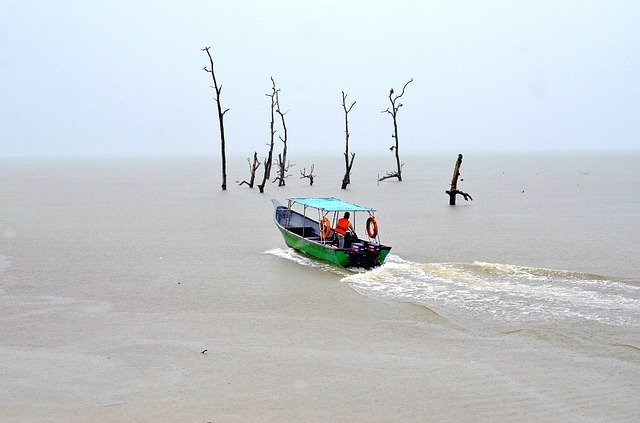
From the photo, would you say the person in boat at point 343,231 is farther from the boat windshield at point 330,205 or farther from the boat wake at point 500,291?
the boat wake at point 500,291

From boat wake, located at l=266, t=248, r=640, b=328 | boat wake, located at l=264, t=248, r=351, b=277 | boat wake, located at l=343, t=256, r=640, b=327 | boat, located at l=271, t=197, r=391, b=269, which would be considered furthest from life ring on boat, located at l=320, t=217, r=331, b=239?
boat wake, located at l=343, t=256, r=640, b=327

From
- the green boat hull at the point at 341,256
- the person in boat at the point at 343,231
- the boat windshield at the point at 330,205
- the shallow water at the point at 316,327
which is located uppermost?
the boat windshield at the point at 330,205

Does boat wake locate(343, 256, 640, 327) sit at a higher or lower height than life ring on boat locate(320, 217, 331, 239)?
lower

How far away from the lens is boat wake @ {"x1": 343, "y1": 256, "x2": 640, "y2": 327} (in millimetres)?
11609

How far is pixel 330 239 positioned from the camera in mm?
18266

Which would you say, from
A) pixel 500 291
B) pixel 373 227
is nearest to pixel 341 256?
pixel 373 227

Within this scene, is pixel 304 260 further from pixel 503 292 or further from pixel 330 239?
pixel 503 292

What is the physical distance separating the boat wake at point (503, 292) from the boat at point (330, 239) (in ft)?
1.40

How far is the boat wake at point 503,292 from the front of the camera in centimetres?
1161

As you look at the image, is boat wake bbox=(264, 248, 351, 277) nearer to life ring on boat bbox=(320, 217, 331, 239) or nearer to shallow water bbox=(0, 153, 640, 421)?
shallow water bbox=(0, 153, 640, 421)

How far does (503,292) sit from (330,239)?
5.93m

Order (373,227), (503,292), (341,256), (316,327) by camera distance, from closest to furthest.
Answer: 1. (316,327)
2. (503,292)
3. (341,256)
4. (373,227)

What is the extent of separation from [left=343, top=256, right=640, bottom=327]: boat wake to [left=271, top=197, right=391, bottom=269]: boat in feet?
1.40

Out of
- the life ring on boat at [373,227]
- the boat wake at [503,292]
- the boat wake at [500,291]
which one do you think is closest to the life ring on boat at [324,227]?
the boat wake at [500,291]
